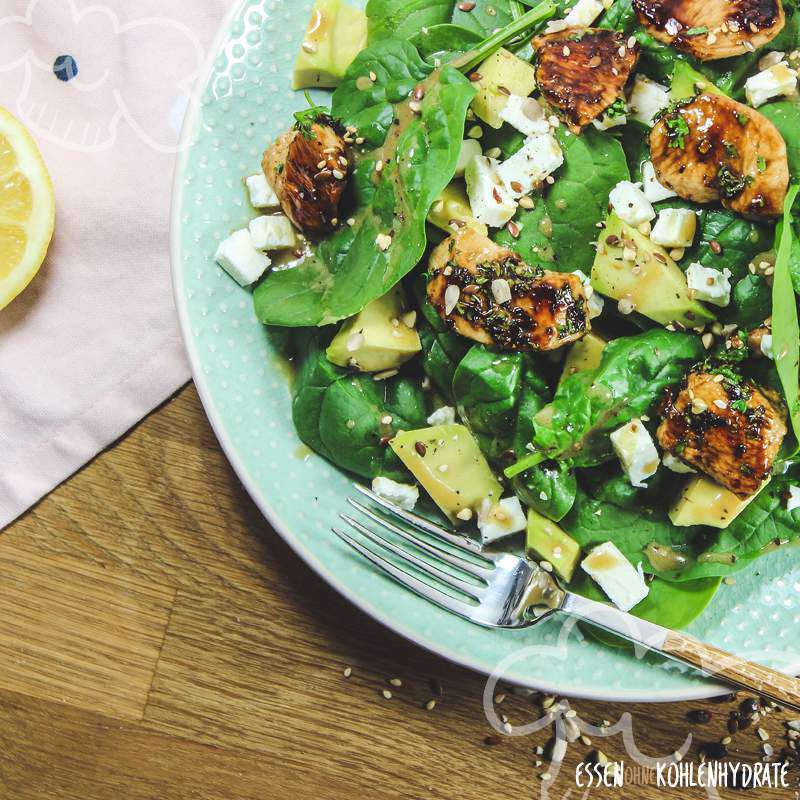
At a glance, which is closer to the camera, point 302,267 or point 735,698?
point 302,267

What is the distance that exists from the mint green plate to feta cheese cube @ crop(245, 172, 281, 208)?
41mm

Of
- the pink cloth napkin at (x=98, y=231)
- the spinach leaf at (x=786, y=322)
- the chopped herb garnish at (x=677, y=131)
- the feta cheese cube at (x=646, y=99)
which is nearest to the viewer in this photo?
the spinach leaf at (x=786, y=322)

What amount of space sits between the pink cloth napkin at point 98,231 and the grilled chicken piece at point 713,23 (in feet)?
Result: 3.76

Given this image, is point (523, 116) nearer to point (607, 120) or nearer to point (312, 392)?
point (607, 120)

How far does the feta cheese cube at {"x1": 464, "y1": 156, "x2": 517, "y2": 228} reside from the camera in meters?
1.65

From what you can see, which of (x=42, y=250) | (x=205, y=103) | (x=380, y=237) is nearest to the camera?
(x=380, y=237)

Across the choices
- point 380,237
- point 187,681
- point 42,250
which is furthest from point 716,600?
point 42,250

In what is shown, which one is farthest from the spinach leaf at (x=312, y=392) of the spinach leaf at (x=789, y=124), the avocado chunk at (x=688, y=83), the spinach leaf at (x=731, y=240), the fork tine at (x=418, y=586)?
the spinach leaf at (x=789, y=124)

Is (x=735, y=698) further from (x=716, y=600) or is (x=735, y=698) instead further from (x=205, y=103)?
(x=205, y=103)

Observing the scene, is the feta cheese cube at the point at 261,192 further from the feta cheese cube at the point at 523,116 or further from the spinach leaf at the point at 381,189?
the feta cheese cube at the point at 523,116

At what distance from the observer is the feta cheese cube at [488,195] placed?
5.41 feet

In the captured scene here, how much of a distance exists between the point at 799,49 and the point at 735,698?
5.19 feet

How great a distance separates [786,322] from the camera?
1488 millimetres

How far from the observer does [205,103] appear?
175 cm
